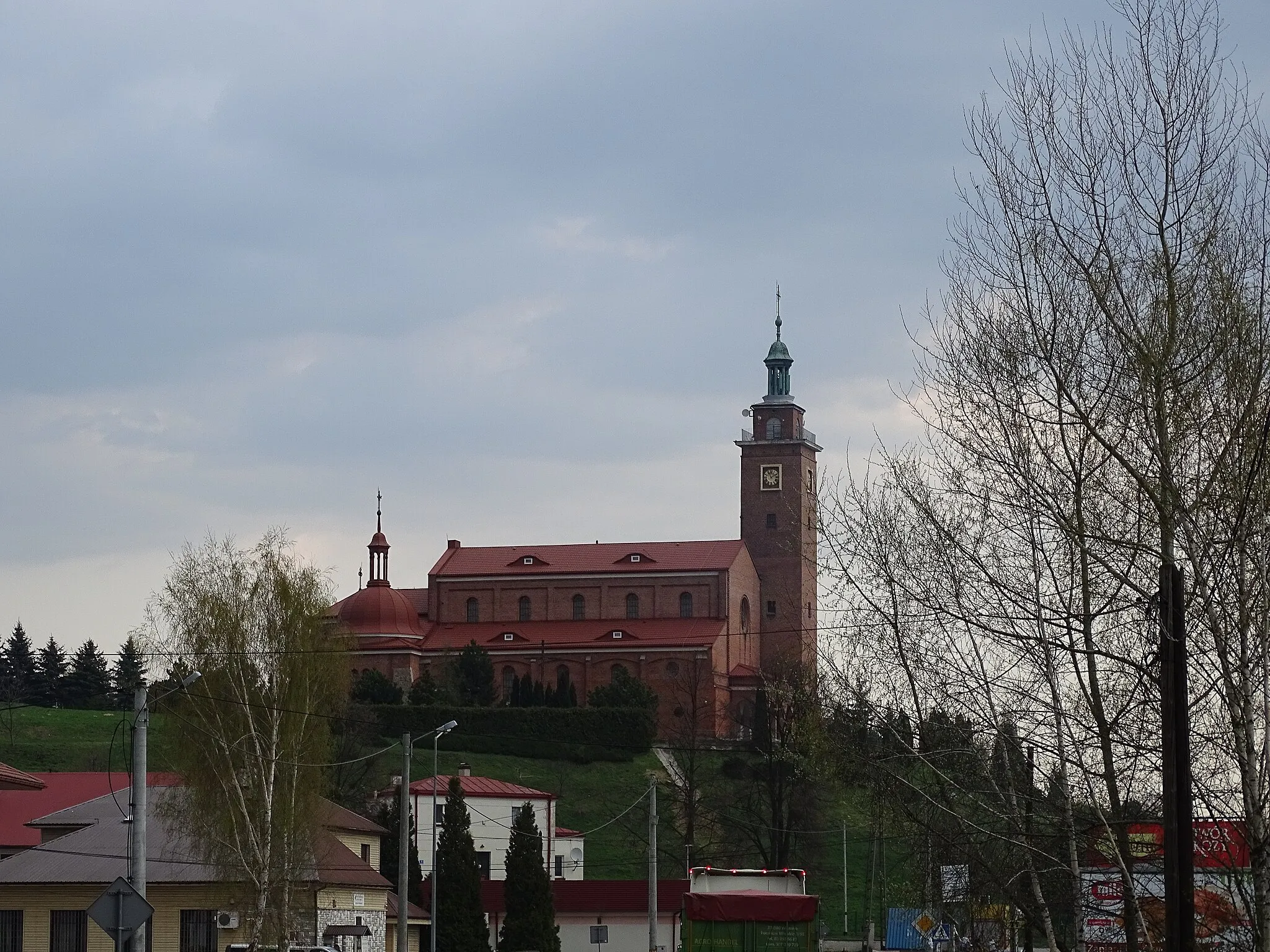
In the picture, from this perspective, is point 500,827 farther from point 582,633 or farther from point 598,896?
point 582,633

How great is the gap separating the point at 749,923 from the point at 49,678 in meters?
106

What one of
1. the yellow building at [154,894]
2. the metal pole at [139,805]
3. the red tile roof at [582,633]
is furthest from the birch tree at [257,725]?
the red tile roof at [582,633]

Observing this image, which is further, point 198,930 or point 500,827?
point 500,827

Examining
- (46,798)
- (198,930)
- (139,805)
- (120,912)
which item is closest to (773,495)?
(46,798)

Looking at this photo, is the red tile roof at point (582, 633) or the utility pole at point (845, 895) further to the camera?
the red tile roof at point (582, 633)

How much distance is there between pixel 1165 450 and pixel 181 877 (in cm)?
3492

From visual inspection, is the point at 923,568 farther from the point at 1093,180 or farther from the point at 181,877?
the point at 181,877

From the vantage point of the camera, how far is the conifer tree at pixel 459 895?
49938mm

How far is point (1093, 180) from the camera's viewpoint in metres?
14.5

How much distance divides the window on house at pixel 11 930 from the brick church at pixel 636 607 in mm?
67254

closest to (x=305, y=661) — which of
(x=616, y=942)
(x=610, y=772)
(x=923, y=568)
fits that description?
(x=616, y=942)

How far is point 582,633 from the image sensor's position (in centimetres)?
11412

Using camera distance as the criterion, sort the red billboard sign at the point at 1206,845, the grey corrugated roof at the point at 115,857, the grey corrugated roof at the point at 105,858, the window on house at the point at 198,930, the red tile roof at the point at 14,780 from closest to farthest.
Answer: the red billboard sign at the point at 1206,845 → the grey corrugated roof at the point at 105,858 → the grey corrugated roof at the point at 115,857 → the window on house at the point at 198,930 → the red tile roof at the point at 14,780

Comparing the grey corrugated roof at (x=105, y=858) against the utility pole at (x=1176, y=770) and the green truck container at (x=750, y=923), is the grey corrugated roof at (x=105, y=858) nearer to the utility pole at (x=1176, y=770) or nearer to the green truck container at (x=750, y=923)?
the green truck container at (x=750, y=923)
